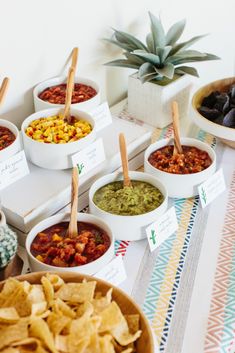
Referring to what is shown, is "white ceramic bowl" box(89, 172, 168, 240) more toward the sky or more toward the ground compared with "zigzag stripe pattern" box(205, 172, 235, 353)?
more toward the sky

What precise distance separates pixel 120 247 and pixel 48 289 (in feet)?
1.09

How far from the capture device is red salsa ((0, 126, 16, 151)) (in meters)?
1.25

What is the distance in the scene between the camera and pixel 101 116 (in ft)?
4.79

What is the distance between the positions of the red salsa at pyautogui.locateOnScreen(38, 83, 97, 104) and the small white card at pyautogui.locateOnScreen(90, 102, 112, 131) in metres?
0.05

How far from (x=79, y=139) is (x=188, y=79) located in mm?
535

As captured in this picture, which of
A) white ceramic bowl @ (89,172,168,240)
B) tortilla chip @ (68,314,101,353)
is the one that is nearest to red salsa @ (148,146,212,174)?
white ceramic bowl @ (89,172,168,240)

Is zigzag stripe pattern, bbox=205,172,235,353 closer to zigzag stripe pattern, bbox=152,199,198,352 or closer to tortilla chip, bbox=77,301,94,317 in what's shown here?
zigzag stripe pattern, bbox=152,199,198,352

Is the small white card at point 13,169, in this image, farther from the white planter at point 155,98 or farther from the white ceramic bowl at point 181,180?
the white planter at point 155,98

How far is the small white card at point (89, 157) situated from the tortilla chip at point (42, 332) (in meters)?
0.54

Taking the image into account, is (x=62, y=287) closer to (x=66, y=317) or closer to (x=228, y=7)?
(x=66, y=317)

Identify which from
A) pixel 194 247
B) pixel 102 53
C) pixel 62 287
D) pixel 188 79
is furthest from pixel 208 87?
pixel 62 287

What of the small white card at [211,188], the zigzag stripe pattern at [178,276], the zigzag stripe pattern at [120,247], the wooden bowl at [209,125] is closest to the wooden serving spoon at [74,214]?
the zigzag stripe pattern at [120,247]

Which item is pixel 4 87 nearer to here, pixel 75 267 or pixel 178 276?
pixel 75 267

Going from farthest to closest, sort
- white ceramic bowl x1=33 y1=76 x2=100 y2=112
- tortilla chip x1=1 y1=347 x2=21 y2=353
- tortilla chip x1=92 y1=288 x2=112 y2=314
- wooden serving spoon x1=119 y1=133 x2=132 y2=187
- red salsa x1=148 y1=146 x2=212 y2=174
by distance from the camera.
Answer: white ceramic bowl x1=33 y1=76 x2=100 y2=112 < red salsa x1=148 y1=146 x2=212 y2=174 < wooden serving spoon x1=119 y1=133 x2=132 y2=187 < tortilla chip x1=92 y1=288 x2=112 y2=314 < tortilla chip x1=1 y1=347 x2=21 y2=353
